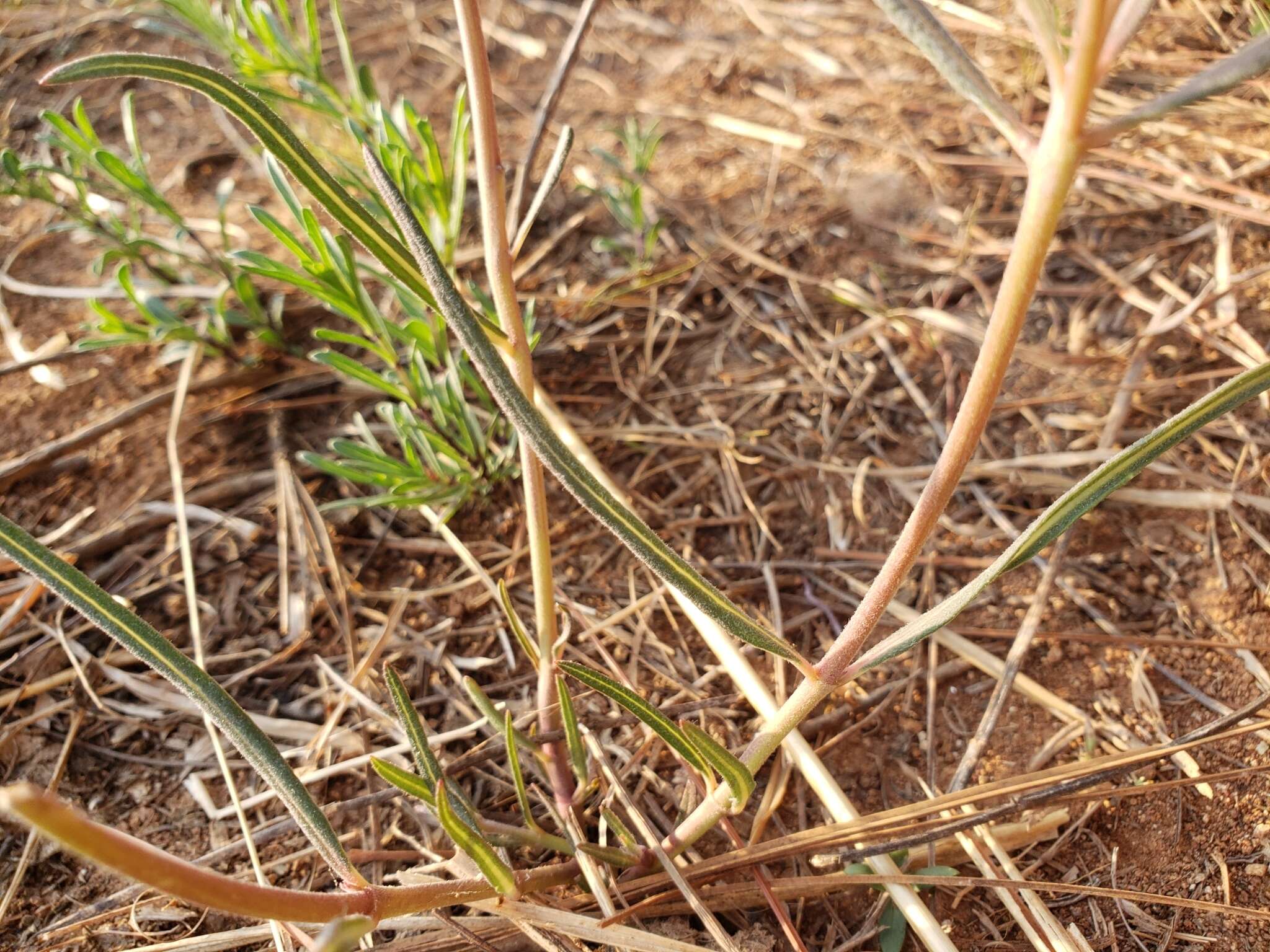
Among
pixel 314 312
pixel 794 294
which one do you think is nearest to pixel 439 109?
pixel 314 312

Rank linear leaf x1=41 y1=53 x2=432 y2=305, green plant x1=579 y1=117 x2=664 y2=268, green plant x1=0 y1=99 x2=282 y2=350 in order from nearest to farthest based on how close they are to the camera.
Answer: linear leaf x1=41 y1=53 x2=432 y2=305
green plant x1=0 y1=99 x2=282 y2=350
green plant x1=579 y1=117 x2=664 y2=268

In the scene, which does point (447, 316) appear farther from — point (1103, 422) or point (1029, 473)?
point (1103, 422)

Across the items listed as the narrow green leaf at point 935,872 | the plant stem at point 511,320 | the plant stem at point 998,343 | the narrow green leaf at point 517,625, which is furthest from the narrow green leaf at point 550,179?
the narrow green leaf at point 935,872

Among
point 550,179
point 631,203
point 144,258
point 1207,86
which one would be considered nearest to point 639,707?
point 550,179

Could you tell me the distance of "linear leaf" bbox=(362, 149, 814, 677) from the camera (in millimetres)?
732

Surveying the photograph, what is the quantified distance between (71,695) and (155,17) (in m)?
2.03

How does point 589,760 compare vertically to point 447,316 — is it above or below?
below

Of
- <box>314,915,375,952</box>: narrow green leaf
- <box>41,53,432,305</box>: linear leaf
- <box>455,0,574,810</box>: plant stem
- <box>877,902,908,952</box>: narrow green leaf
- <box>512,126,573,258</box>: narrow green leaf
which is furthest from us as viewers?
<box>877,902,908,952</box>: narrow green leaf

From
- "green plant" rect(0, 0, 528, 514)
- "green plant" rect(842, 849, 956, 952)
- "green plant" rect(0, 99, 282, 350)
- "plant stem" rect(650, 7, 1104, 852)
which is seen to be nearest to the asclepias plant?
"plant stem" rect(650, 7, 1104, 852)

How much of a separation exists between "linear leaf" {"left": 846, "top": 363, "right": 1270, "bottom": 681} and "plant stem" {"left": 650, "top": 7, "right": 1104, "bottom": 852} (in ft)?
0.22

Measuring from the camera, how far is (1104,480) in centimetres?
79

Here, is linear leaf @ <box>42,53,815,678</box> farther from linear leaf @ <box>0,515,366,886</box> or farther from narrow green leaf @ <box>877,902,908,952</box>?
narrow green leaf @ <box>877,902,908,952</box>

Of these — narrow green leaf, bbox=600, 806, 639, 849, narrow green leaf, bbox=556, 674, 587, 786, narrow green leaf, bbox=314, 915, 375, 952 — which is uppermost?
narrow green leaf, bbox=314, 915, 375, 952

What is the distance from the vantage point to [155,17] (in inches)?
101
